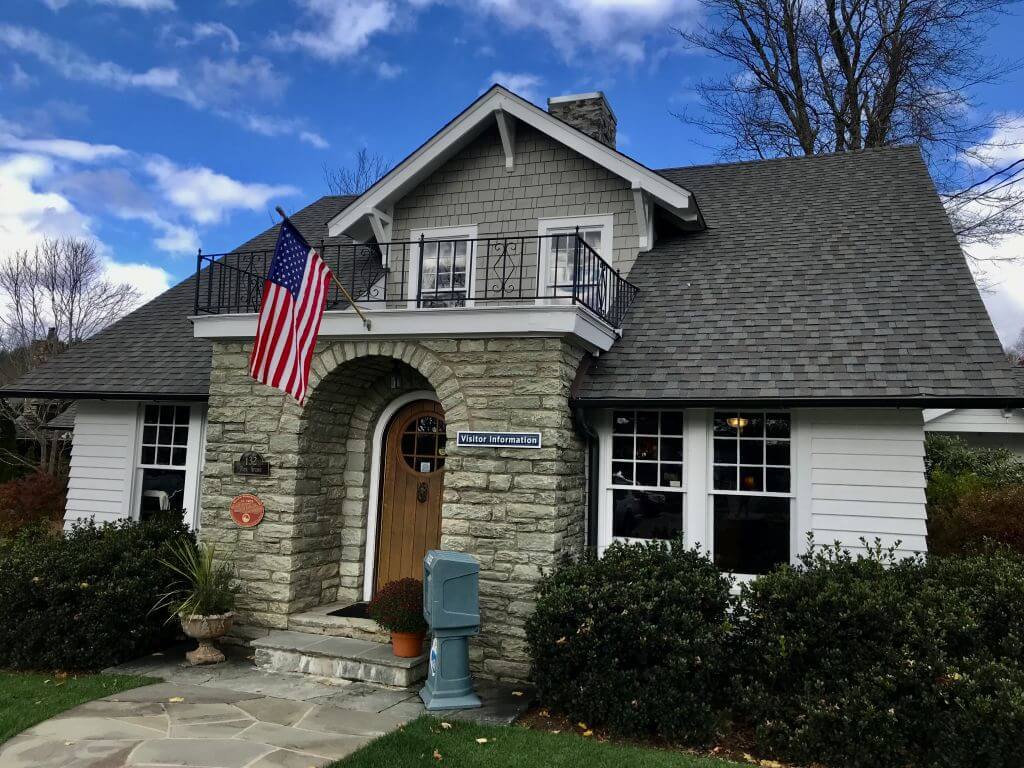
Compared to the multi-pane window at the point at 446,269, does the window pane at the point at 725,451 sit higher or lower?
lower

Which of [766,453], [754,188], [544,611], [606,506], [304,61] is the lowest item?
[544,611]

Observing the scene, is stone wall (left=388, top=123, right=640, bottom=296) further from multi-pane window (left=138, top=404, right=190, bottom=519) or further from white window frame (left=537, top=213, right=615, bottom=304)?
multi-pane window (left=138, top=404, right=190, bottom=519)

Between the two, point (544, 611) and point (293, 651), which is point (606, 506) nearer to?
point (544, 611)

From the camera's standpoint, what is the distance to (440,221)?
10242 mm

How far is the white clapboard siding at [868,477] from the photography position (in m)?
7.03

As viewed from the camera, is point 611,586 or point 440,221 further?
point 440,221

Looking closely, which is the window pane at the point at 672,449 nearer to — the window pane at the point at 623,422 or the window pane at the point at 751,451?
the window pane at the point at 623,422

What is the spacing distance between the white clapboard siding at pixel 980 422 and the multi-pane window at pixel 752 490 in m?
12.0

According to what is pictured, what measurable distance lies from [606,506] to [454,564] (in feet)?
7.29

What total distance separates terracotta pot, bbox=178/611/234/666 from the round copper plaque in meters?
1.01

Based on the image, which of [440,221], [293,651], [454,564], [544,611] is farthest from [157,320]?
[544,611]

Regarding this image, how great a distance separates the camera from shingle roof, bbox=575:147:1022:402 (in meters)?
7.20

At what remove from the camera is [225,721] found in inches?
231

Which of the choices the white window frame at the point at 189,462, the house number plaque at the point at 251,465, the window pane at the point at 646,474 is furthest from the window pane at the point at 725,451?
the white window frame at the point at 189,462
